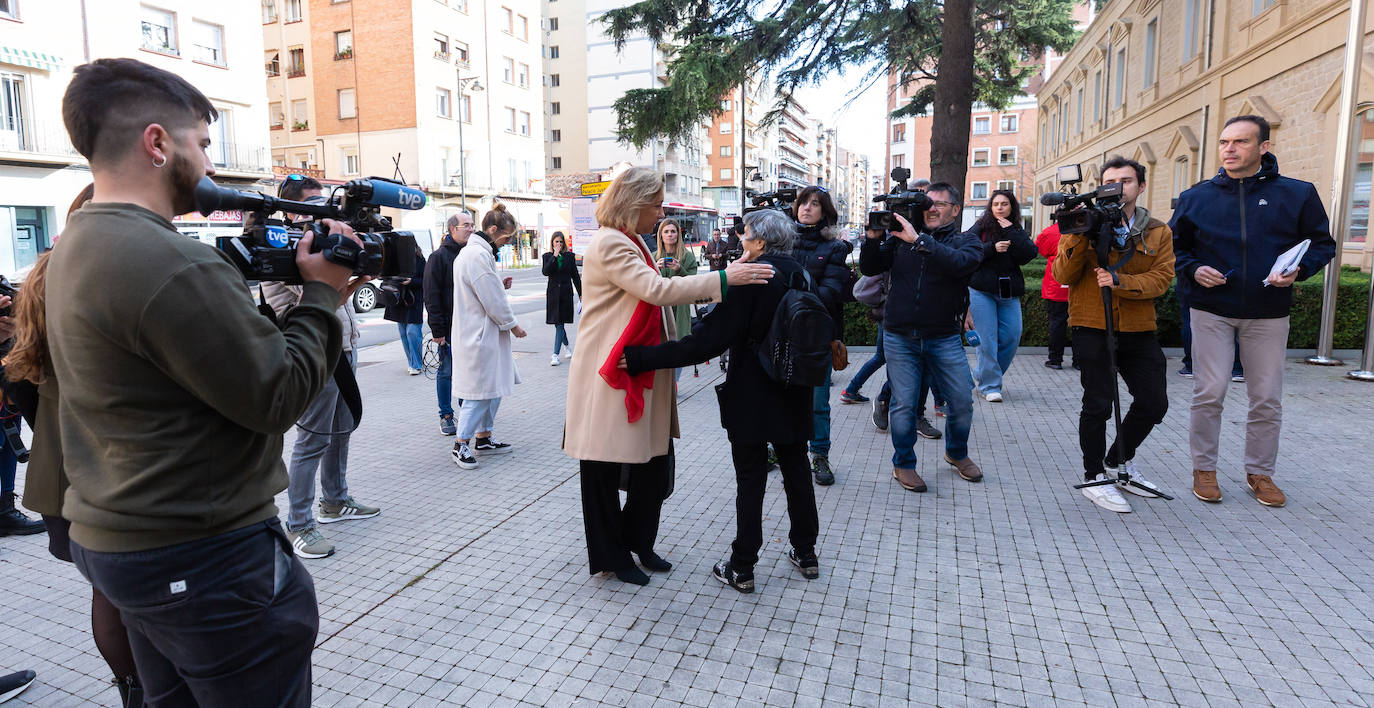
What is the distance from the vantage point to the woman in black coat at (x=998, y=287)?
6152 millimetres

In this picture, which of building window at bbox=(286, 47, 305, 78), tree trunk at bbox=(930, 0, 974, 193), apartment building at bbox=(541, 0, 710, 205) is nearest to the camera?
tree trunk at bbox=(930, 0, 974, 193)

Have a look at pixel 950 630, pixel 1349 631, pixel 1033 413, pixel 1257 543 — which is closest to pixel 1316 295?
pixel 1033 413

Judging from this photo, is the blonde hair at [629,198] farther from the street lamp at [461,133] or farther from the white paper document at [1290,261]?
the street lamp at [461,133]

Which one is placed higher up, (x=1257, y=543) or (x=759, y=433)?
(x=759, y=433)

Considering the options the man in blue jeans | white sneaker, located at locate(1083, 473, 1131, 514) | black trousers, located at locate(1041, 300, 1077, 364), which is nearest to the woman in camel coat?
the man in blue jeans

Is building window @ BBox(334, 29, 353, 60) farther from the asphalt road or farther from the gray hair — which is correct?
the gray hair

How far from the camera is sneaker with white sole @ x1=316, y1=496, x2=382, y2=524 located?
4.60 m

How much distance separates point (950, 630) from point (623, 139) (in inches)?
393

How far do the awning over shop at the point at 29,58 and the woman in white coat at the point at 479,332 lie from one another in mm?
24092

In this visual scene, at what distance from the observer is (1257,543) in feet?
13.1

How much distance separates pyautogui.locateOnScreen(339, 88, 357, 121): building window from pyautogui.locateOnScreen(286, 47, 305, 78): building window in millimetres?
2555

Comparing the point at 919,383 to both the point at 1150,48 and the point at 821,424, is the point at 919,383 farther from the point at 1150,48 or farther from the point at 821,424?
the point at 1150,48

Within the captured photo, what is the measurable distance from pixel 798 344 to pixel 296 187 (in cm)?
213

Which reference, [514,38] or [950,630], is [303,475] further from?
[514,38]
